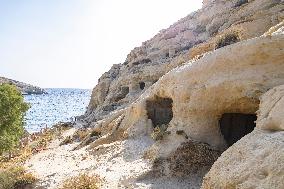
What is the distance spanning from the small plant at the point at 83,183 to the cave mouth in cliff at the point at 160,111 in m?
8.06

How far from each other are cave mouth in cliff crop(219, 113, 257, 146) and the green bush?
23.1m

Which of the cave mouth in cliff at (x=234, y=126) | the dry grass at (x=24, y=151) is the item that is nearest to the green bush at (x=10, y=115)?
the dry grass at (x=24, y=151)

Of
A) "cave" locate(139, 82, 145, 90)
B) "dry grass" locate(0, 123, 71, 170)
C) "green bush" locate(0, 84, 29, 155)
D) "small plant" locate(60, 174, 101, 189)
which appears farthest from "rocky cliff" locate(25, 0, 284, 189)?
"cave" locate(139, 82, 145, 90)

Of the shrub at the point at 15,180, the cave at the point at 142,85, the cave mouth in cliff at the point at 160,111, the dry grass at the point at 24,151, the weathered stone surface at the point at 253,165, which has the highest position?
the cave at the point at 142,85

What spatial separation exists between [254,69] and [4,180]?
1473 centimetres

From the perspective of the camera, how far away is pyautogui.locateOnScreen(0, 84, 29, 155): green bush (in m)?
36.3

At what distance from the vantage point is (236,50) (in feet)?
61.5

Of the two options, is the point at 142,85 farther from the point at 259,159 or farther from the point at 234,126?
the point at 259,159

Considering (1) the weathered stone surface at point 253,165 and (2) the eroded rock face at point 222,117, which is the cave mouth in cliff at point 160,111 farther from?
(1) the weathered stone surface at point 253,165

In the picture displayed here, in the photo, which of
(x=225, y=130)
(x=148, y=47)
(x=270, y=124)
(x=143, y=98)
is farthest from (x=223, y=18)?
(x=270, y=124)

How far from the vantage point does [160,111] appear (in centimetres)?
2580

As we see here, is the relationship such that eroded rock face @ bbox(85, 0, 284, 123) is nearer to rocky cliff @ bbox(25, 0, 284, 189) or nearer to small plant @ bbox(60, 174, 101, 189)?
rocky cliff @ bbox(25, 0, 284, 189)

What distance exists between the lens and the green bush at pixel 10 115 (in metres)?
36.3

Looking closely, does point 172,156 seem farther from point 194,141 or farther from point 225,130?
point 225,130
